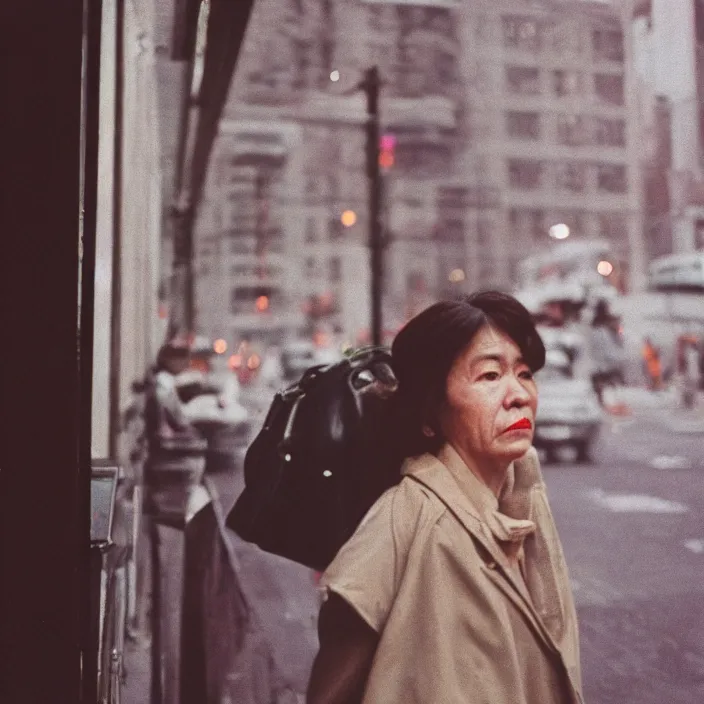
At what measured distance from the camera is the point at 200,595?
430 cm

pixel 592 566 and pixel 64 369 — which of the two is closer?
pixel 64 369

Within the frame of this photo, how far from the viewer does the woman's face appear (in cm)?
218

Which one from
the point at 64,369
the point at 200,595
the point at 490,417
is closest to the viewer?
the point at 64,369

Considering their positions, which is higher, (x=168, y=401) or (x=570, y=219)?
(x=570, y=219)

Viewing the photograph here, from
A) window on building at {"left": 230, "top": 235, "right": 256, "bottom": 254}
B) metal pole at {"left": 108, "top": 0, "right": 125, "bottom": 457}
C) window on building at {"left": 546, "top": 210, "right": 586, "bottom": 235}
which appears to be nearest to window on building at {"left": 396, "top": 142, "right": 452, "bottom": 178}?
window on building at {"left": 546, "top": 210, "right": 586, "bottom": 235}

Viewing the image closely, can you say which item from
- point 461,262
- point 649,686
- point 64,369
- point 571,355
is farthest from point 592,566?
point 461,262

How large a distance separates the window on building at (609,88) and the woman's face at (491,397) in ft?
9.08

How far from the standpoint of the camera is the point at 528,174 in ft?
50.4

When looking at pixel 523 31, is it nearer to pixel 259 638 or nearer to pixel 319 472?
pixel 259 638

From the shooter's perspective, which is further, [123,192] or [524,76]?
[524,76]

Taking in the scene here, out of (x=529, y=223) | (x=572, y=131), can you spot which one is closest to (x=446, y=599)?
(x=572, y=131)

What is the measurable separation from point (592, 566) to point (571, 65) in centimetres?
321

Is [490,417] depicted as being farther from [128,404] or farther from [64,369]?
[128,404]

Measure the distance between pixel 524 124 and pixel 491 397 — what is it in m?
9.22
